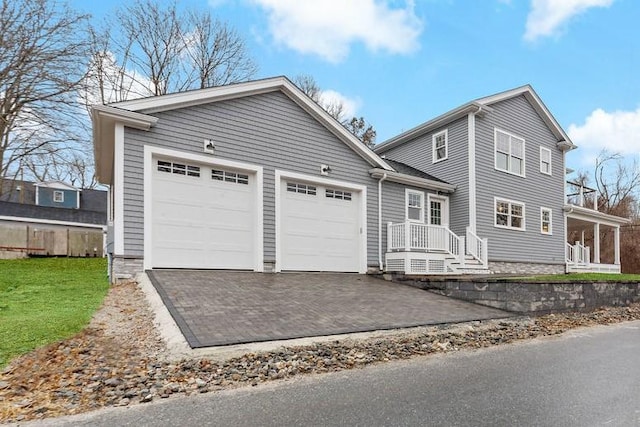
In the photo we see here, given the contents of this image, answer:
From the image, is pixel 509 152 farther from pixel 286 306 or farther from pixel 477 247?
pixel 286 306

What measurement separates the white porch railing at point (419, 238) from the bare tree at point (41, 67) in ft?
45.6

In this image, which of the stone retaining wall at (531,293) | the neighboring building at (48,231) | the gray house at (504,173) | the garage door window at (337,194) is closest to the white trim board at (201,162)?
the garage door window at (337,194)

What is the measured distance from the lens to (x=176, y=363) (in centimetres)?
418

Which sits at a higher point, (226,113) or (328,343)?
(226,113)


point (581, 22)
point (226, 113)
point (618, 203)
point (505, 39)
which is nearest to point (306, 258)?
point (226, 113)

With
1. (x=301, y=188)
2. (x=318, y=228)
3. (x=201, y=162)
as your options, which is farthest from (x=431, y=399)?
(x=301, y=188)

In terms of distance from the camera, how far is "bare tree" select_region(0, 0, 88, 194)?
599 inches

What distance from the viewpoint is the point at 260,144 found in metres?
10.5

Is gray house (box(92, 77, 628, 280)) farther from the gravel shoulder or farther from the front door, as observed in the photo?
the gravel shoulder

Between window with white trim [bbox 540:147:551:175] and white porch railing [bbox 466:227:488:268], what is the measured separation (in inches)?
241

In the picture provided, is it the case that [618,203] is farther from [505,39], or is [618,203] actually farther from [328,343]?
[328,343]

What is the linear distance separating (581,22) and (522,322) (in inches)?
467

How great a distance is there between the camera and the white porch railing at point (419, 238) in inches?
466

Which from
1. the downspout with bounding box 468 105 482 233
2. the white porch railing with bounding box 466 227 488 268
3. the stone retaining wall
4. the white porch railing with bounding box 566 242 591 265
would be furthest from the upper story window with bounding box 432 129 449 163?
the white porch railing with bounding box 566 242 591 265
